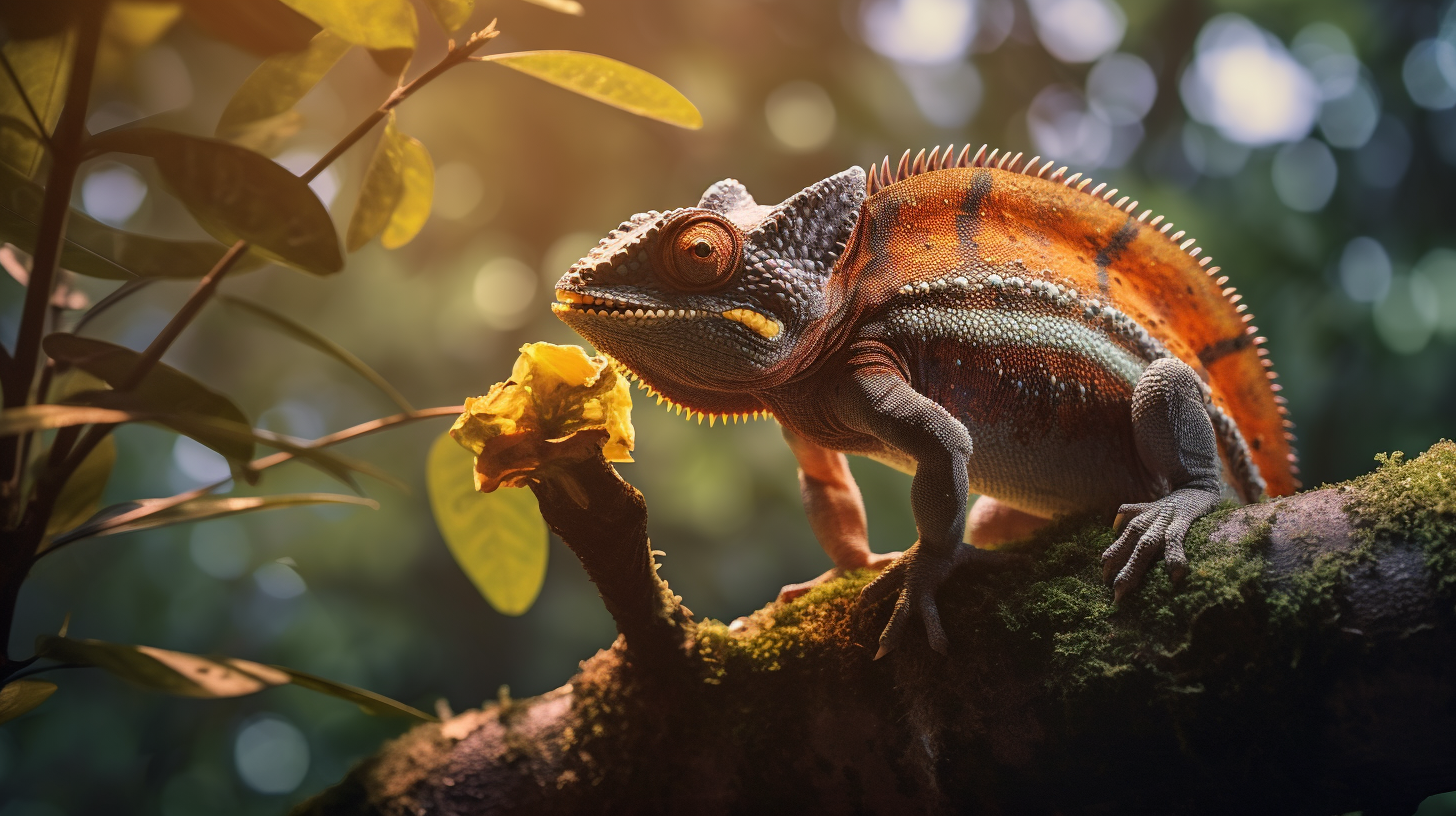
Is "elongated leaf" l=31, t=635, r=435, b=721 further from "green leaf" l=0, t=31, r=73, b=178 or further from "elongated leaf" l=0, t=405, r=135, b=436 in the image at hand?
"green leaf" l=0, t=31, r=73, b=178

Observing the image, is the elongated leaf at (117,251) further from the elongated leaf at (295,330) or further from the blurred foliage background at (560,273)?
the blurred foliage background at (560,273)

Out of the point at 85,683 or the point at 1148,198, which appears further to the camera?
the point at 85,683

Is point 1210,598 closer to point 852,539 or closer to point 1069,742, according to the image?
point 1069,742

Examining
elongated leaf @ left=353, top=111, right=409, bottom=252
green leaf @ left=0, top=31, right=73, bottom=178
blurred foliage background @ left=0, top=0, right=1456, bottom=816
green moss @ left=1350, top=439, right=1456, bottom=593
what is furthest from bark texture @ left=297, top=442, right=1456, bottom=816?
blurred foliage background @ left=0, top=0, right=1456, bottom=816

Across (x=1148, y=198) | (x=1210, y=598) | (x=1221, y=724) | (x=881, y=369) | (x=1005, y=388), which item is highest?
(x=1148, y=198)

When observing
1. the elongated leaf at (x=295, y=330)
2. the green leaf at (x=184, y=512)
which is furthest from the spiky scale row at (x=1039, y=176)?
the green leaf at (x=184, y=512)

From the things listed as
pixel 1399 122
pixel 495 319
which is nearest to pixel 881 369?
pixel 495 319

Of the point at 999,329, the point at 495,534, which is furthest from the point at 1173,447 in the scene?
the point at 495,534
